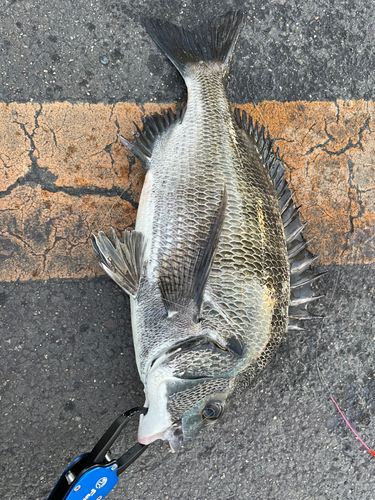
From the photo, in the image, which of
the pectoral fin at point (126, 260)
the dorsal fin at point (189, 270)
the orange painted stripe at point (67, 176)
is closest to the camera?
the dorsal fin at point (189, 270)

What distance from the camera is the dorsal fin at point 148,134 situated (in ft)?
8.55

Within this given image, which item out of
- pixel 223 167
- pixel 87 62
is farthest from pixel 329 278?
pixel 87 62

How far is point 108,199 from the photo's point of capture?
2762 mm

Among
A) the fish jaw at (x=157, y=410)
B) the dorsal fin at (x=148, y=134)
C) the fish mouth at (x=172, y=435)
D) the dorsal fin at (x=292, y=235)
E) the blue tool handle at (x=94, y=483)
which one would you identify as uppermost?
the dorsal fin at (x=148, y=134)

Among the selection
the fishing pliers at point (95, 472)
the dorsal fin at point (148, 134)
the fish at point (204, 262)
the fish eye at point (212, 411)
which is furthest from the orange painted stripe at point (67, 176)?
the fish eye at point (212, 411)

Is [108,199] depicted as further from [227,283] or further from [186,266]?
[227,283]

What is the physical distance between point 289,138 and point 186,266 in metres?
1.61

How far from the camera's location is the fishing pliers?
206 centimetres

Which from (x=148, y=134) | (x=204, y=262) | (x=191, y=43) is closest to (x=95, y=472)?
(x=204, y=262)

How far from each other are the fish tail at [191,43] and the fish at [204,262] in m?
0.19

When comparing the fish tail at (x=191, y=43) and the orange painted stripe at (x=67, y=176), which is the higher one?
the fish tail at (x=191, y=43)

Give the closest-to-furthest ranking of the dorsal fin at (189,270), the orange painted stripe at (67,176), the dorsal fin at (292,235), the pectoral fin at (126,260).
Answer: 1. the dorsal fin at (189,270)
2. the pectoral fin at (126,260)
3. the dorsal fin at (292,235)
4. the orange painted stripe at (67,176)

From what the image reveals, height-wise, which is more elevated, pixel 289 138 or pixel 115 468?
pixel 289 138

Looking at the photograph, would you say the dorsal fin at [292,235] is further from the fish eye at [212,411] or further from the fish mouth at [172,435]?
the fish mouth at [172,435]
